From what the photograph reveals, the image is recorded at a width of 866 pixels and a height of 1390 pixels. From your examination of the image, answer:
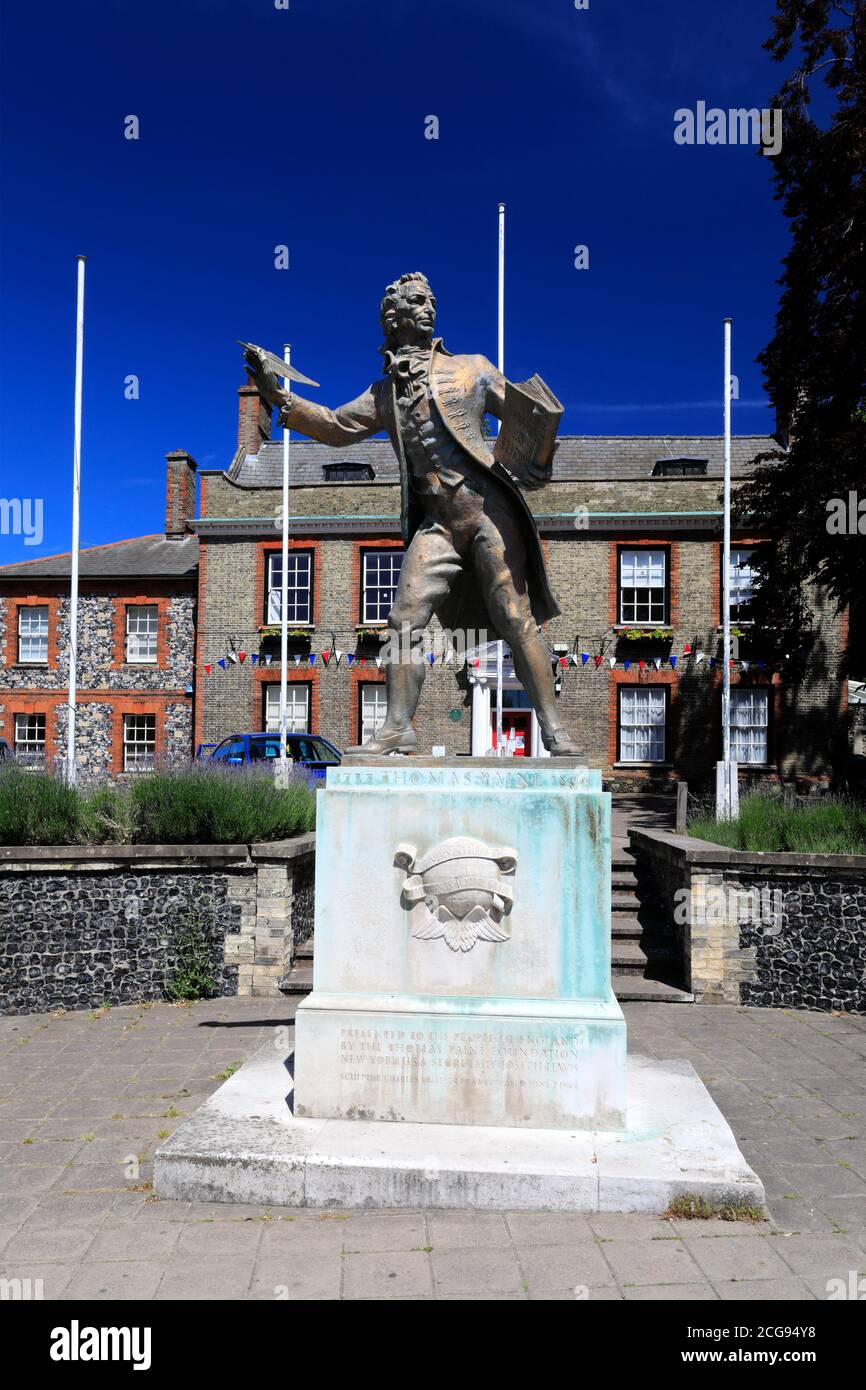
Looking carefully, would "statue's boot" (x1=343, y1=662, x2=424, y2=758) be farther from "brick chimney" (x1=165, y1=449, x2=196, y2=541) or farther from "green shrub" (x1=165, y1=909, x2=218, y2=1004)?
"brick chimney" (x1=165, y1=449, x2=196, y2=541)

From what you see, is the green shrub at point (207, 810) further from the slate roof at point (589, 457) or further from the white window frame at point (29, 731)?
the white window frame at point (29, 731)

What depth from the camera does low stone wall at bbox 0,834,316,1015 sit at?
24.8ft

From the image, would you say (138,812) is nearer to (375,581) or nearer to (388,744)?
(388,744)

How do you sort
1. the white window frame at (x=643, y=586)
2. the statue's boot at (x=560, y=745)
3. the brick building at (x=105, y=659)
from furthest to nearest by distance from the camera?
1. the brick building at (x=105, y=659)
2. the white window frame at (x=643, y=586)
3. the statue's boot at (x=560, y=745)

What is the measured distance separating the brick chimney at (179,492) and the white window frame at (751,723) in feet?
49.5

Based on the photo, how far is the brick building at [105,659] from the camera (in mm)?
23625

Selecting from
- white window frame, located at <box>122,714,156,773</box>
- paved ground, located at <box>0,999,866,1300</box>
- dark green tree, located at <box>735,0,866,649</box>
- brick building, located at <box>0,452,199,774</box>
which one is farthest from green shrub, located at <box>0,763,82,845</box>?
white window frame, located at <box>122,714,156,773</box>

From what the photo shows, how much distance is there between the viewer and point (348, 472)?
24.2 meters

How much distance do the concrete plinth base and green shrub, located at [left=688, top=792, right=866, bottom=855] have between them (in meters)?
4.61

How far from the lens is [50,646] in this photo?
79.2 ft

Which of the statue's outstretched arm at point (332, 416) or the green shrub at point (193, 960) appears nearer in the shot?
the statue's outstretched arm at point (332, 416)

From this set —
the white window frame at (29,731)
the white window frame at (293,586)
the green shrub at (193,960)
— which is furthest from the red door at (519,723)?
the green shrub at (193,960)

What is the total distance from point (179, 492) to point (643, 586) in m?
12.9

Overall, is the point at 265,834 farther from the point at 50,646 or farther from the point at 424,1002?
the point at 50,646
